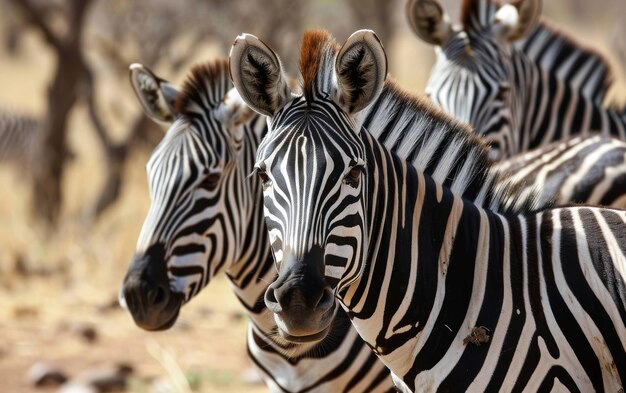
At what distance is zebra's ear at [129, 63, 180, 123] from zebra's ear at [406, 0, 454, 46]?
6.58 ft

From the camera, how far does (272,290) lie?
2.71 metres

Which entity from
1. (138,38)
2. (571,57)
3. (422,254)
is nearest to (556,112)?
(571,57)

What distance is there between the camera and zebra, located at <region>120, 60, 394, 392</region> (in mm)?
3986

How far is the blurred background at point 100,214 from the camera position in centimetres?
732

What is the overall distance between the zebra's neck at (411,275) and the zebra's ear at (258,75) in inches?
13.2

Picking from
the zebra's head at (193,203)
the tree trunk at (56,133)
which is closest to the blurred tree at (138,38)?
the tree trunk at (56,133)

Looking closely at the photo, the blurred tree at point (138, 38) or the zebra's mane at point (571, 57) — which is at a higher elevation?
the zebra's mane at point (571, 57)

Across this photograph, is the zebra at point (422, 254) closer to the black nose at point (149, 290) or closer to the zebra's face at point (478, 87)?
the black nose at point (149, 290)

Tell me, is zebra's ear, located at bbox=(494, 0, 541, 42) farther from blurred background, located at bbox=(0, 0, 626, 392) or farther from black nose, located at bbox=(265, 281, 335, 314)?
black nose, located at bbox=(265, 281, 335, 314)

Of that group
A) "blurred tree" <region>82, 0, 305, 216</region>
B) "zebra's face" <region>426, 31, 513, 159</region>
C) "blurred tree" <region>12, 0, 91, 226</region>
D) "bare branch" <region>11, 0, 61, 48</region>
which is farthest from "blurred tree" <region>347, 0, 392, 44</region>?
"zebra's face" <region>426, 31, 513, 159</region>

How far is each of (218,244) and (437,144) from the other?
4.18 ft

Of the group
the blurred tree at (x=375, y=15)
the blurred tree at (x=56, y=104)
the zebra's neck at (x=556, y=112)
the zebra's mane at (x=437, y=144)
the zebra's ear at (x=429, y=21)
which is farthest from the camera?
the blurred tree at (x=375, y=15)

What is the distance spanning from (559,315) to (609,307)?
6.8 inches

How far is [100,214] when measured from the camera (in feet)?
38.9
